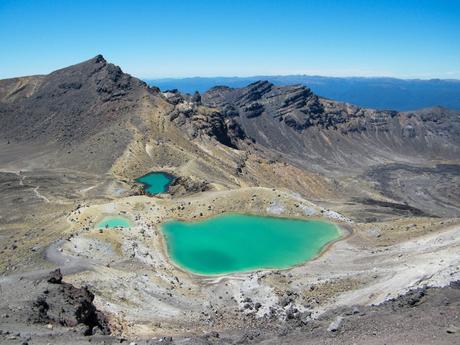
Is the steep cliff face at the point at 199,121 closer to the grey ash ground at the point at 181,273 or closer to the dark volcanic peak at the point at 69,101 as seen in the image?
the dark volcanic peak at the point at 69,101

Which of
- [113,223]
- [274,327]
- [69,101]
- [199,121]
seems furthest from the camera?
[69,101]

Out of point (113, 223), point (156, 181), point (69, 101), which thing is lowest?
point (156, 181)

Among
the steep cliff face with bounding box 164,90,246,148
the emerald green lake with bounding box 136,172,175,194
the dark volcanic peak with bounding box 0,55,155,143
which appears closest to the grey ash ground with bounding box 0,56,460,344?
the emerald green lake with bounding box 136,172,175,194

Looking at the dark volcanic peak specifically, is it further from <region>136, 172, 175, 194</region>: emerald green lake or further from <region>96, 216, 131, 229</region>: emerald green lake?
<region>96, 216, 131, 229</region>: emerald green lake

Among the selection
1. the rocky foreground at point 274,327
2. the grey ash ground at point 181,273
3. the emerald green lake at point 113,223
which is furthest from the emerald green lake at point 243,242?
the rocky foreground at point 274,327

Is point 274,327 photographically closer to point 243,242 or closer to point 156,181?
point 243,242

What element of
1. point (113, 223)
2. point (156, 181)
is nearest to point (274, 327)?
point (113, 223)

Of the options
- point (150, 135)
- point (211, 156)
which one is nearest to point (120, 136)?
point (150, 135)
